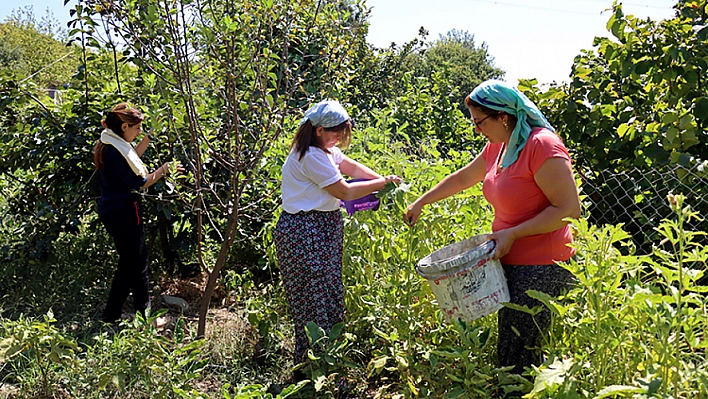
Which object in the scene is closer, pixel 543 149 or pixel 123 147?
pixel 543 149

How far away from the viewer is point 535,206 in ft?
6.83

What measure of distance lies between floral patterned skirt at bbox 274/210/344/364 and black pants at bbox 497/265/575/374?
34.9 inches

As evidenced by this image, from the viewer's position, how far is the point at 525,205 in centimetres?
209

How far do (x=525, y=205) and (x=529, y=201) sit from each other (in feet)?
0.06

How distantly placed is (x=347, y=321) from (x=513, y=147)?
4.59ft

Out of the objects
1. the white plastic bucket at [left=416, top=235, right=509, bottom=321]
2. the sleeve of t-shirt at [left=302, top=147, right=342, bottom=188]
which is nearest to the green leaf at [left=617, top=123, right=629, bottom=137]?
the sleeve of t-shirt at [left=302, top=147, right=342, bottom=188]

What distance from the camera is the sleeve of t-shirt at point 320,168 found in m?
2.64

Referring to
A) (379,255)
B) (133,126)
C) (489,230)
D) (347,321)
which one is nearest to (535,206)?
(489,230)

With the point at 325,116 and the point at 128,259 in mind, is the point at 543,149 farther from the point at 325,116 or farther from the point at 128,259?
the point at 128,259

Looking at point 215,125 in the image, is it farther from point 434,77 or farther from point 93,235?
point 434,77

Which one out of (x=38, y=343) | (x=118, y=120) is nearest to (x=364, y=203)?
(x=38, y=343)

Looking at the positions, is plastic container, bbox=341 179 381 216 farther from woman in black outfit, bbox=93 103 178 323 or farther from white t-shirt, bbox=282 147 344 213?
woman in black outfit, bbox=93 103 178 323

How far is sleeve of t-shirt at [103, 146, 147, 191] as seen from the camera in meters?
3.62

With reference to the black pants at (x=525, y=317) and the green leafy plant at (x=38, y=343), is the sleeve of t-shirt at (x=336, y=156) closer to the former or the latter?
the black pants at (x=525, y=317)
